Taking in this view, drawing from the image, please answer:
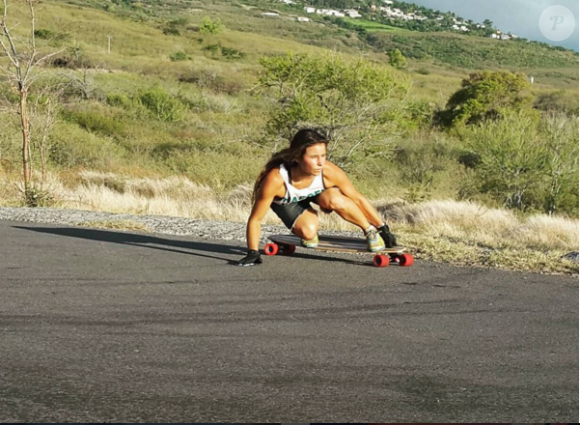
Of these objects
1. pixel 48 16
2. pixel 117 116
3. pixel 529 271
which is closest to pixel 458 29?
pixel 48 16

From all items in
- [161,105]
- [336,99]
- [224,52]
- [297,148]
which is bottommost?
[161,105]

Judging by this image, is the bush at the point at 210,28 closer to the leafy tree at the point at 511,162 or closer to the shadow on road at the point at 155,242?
the leafy tree at the point at 511,162

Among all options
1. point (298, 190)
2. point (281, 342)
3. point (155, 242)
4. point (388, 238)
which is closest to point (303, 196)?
point (298, 190)

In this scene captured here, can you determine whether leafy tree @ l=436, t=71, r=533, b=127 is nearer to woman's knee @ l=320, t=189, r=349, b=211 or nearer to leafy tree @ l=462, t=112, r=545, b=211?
leafy tree @ l=462, t=112, r=545, b=211

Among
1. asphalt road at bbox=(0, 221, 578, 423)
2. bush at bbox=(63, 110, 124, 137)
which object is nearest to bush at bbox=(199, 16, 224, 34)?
bush at bbox=(63, 110, 124, 137)

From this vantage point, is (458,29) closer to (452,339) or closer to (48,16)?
(48,16)

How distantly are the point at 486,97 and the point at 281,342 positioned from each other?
145ft

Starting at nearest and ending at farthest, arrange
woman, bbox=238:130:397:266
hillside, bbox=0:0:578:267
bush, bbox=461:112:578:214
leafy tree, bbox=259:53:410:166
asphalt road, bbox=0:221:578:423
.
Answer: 1. asphalt road, bbox=0:221:578:423
2. woman, bbox=238:130:397:266
3. hillside, bbox=0:0:578:267
4. bush, bbox=461:112:578:214
5. leafy tree, bbox=259:53:410:166

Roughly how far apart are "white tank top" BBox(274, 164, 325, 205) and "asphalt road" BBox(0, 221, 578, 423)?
2.29 feet

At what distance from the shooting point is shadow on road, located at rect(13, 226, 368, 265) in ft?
29.2

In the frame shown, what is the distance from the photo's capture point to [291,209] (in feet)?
27.4

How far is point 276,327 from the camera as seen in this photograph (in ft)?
19.0

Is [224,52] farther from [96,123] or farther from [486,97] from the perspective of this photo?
[96,123]

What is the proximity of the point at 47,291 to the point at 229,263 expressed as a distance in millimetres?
2008
